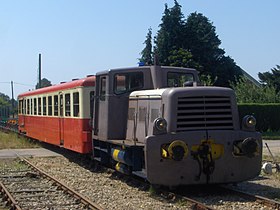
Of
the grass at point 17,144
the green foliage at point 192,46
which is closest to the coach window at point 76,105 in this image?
the grass at point 17,144

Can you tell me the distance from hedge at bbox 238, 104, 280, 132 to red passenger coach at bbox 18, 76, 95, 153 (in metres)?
16.7

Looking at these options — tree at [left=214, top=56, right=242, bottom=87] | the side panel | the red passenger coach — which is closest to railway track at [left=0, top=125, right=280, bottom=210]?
the side panel

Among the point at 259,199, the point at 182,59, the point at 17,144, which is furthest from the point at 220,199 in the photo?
the point at 182,59

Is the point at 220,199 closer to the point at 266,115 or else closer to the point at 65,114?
the point at 65,114

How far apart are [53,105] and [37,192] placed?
878 centimetres

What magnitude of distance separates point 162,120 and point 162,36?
149 ft

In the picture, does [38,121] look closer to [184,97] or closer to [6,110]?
[184,97]

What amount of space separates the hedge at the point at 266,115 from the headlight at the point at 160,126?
1047 inches

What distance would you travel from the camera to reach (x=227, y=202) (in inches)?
395

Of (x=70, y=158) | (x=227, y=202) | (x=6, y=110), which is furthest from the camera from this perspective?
(x=6, y=110)

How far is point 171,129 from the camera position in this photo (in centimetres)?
1063

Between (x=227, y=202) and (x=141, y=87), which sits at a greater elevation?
(x=141, y=87)

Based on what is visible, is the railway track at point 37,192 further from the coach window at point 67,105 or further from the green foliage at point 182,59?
the green foliage at point 182,59

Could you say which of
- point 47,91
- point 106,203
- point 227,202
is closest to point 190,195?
point 227,202
